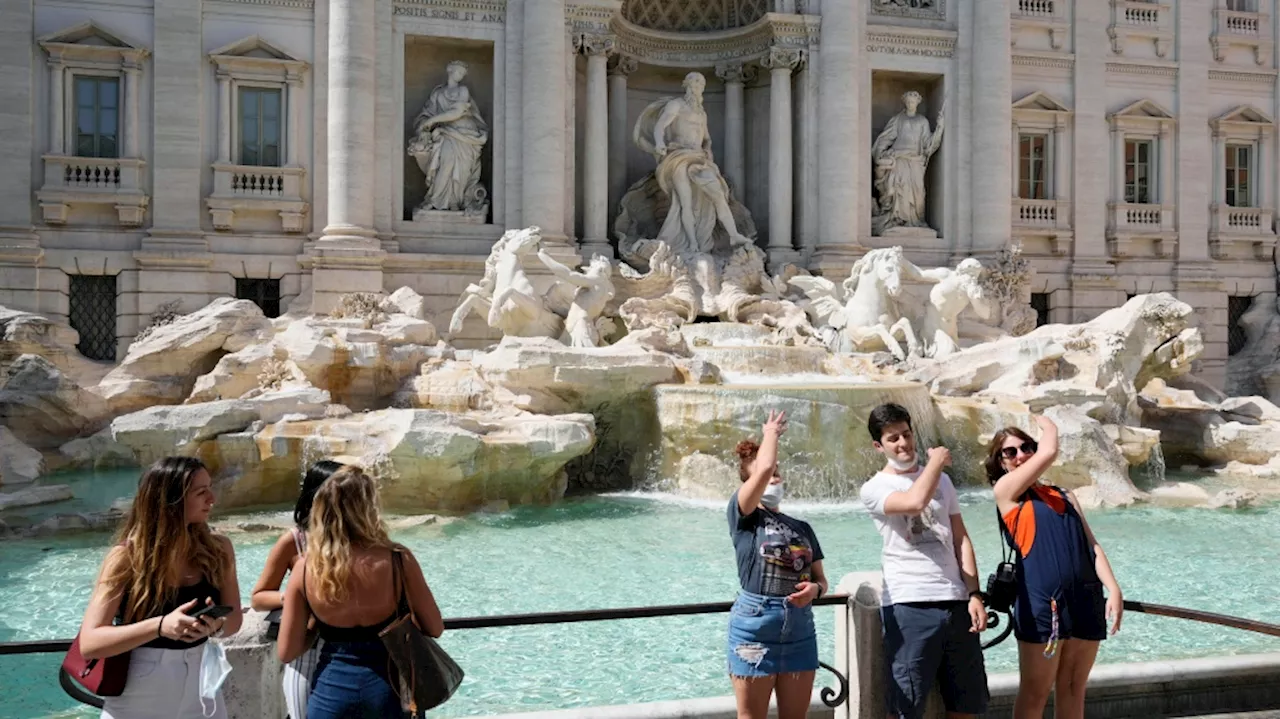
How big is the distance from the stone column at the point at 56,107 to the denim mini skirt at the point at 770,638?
634 inches

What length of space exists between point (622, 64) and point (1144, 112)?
35.9ft

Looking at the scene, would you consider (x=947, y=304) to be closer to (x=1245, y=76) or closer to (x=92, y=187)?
(x=1245, y=76)

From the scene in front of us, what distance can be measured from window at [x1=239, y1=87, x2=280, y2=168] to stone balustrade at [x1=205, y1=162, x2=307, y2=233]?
0.27 meters

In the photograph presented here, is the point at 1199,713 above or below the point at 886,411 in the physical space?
below

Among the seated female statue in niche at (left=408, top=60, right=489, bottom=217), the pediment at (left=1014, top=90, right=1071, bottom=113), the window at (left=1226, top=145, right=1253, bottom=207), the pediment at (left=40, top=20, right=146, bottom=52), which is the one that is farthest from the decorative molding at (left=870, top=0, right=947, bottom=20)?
the pediment at (left=40, top=20, right=146, bottom=52)

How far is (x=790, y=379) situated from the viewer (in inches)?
520

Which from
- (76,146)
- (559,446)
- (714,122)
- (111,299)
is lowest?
(559,446)

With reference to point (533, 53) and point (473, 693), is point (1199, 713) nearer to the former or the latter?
point (473, 693)

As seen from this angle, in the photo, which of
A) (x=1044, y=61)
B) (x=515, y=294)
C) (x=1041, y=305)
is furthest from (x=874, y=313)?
(x=1044, y=61)

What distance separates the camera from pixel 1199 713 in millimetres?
4543

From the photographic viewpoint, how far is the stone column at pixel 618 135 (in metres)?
19.0

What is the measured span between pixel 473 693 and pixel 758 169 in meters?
15.8

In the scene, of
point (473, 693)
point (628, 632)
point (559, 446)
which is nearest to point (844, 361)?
point (559, 446)

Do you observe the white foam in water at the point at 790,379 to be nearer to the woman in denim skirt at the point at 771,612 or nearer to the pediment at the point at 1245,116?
the woman in denim skirt at the point at 771,612
